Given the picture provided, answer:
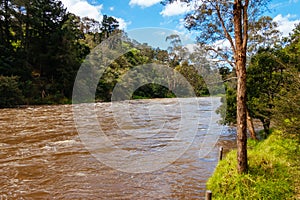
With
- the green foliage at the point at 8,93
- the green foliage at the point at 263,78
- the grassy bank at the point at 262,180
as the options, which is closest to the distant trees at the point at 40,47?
the green foliage at the point at 8,93

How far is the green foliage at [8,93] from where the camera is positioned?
2622 centimetres

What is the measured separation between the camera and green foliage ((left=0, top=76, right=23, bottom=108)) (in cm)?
2622

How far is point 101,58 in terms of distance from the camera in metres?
41.9

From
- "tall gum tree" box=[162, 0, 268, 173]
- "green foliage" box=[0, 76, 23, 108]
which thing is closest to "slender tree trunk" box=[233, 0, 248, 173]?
"tall gum tree" box=[162, 0, 268, 173]

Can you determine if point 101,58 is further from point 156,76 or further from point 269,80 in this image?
point 269,80

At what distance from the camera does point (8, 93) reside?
2686cm

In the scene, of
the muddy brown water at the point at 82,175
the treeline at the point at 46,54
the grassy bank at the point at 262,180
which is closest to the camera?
the grassy bank at the point at 262,180

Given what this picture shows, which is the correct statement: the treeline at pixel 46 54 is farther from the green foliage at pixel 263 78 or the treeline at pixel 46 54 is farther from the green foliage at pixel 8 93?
the green foliage at pixel 263 78

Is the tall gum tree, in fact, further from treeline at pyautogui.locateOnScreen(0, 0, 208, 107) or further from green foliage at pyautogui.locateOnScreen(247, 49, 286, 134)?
treeline at pyautogui.locateOnScreen(0, 0, 208, 107)

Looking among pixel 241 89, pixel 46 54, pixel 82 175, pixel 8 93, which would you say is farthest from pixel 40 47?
pixel 241 89

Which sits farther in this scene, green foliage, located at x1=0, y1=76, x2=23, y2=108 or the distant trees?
the distant trees

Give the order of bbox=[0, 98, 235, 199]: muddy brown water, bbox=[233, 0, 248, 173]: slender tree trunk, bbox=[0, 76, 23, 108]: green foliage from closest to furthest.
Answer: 1. bbox=[233, 0, 248, 173]: slender tree trunk
2. bbox=[0, 98, 235, 199]: muddy brown water
3. bbox=[0, 76, 23, 108]: green foliage

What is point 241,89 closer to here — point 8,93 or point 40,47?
point 8,93

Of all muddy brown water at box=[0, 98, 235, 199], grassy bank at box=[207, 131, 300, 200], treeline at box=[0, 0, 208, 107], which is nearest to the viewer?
grassy bank at box=[207, 131, 300, 200]
